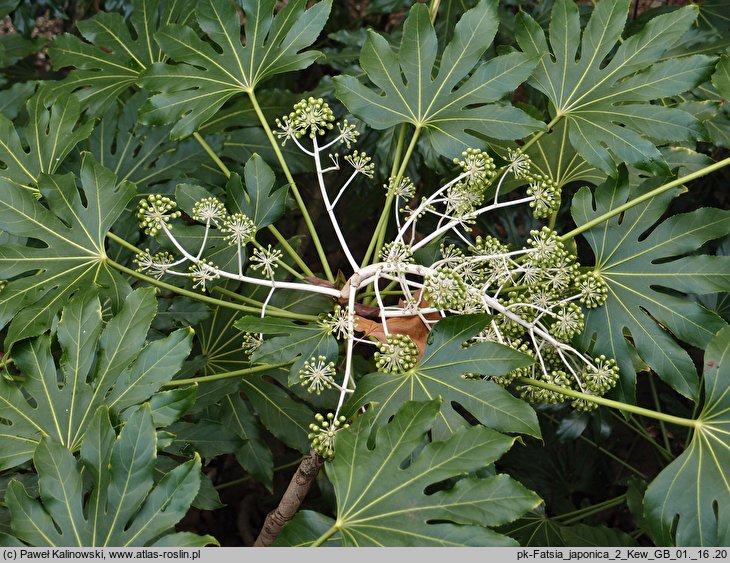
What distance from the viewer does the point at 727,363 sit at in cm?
133

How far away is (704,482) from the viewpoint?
1.29 m

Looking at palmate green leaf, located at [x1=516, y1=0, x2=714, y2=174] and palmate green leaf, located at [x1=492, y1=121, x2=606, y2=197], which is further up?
palmate green leaf, located at [x1=516, y1=0, x2=714, y2=174]

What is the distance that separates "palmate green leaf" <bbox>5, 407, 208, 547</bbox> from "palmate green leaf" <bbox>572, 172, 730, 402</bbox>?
0.90m

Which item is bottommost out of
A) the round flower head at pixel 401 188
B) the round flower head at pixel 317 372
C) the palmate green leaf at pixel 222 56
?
the round flower head at pixel 317 372

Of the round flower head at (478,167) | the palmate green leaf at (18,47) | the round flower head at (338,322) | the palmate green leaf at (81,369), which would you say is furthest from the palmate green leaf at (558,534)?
the palmate green leaf at (18,47)

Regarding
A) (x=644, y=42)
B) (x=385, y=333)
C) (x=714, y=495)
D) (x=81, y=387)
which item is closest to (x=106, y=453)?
(x=81, y=387)

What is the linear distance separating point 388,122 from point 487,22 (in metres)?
0.31

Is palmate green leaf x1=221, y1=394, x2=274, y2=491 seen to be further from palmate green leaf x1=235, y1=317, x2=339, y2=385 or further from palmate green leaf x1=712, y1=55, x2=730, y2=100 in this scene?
palmate green leaf x1=712, y1=55, x2=730, y2=100

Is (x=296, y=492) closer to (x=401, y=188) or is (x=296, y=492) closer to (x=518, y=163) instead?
(x=401, y=188)

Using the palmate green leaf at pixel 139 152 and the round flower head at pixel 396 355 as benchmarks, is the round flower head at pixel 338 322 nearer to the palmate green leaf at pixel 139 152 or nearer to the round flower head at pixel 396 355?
the round flower head at pixel 396 355

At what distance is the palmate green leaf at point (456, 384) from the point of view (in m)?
1.26

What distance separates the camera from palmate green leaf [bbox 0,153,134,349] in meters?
1.44

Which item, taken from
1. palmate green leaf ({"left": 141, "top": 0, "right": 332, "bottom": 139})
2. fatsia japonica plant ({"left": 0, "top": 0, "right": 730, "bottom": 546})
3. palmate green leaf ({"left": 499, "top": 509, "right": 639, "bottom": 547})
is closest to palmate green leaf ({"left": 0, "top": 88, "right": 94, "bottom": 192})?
fatsia japonica plant ({"left": 0, "top": 0, "right": 730, "bottom": 546})

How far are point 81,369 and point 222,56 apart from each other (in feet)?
2.71
